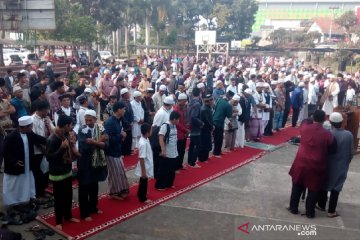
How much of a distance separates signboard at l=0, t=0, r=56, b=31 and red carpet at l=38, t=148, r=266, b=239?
7.32 m

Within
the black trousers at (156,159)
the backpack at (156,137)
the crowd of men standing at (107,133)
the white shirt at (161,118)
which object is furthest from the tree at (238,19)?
the backpack at (156,137)

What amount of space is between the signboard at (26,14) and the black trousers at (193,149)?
22.7ft

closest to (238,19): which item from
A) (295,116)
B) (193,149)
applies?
(295,116)

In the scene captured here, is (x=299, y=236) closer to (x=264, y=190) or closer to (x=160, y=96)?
(x=264, y=190)

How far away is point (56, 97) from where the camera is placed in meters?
7.89

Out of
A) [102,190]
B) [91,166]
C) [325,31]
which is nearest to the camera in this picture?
[91,166]

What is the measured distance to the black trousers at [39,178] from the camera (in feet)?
19.7

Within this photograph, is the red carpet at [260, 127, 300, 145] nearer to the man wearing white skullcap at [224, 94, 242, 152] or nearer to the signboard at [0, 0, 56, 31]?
the man wearing white skullcap at [224, 94, 242, 152]

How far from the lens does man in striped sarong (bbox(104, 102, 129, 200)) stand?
576cm

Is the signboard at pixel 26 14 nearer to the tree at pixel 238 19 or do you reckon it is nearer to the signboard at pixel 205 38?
the signboard at pixel 205 38

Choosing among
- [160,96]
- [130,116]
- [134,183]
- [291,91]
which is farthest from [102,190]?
[291,91]

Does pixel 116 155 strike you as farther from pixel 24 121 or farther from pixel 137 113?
pixel 137 113

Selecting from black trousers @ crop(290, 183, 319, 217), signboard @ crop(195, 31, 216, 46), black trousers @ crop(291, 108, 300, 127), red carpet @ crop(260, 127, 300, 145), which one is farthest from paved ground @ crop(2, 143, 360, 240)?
signboard @ crop(195, 31, 216, 46)

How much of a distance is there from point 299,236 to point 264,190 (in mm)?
1758
